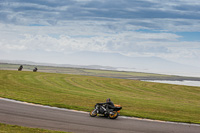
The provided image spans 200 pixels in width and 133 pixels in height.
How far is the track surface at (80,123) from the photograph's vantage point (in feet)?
50.9

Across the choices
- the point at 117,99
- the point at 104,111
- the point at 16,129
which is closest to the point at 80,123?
the point at 104,111

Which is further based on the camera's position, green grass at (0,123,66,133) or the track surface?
the track surface

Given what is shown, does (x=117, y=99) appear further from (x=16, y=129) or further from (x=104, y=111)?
(x=16, y=129)

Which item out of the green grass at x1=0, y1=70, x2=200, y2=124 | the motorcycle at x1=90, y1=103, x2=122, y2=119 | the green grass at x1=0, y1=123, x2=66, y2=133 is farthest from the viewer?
the green grass at x1=0, y1=70, x2=200, y2=124

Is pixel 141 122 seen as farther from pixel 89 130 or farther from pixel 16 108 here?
pixel 16 108

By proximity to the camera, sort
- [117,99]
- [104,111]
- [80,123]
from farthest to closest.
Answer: [117,99], [104,111], [80,123]

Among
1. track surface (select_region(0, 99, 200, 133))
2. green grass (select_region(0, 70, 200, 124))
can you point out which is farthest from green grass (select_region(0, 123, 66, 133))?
green grass (select_region(0, 70, 200, 124))

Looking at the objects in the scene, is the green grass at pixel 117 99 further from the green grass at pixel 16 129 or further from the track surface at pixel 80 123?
the green grass at pixel 16 129

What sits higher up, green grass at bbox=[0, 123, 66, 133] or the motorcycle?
the motorcycle

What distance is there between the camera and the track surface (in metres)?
15.5

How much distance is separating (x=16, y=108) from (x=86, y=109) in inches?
221

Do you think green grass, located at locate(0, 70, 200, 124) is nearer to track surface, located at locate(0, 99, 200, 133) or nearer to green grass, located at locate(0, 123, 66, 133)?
track surface, located at locate(0, 99, 200, 133)

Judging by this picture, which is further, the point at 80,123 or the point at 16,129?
the point at 80,123

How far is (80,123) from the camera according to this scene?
1684 centimetres
